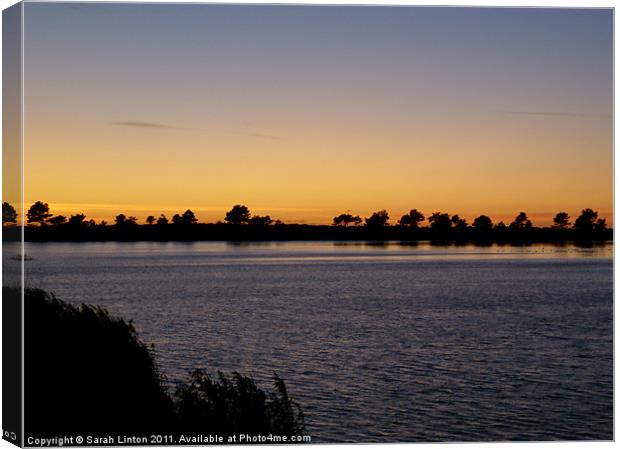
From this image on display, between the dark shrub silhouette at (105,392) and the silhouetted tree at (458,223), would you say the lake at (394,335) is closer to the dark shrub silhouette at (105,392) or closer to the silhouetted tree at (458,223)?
the dark shrub silhouette at (105,392)

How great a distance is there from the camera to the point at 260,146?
154 feet

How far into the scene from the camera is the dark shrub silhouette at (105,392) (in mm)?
16922

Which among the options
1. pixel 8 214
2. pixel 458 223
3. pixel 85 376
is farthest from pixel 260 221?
pixel 8 214

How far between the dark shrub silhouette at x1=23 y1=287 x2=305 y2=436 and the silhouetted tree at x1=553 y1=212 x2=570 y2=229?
1756cm

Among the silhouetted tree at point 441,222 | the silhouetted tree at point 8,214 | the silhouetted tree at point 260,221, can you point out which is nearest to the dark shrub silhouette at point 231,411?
the silhouetted tree at point 8,214

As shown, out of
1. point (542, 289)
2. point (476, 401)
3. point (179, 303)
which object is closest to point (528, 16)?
point (476, 401)

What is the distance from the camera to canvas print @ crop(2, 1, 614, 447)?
18078 mm

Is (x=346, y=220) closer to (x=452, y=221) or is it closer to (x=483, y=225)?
(x=483, y=225)

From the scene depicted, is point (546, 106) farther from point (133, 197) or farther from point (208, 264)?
point (208, 264)

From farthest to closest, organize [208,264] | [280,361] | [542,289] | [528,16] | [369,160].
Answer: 1. [208,264]
2. [542,289]
3. [369,160]
4. [280,361]
5. [528,16]

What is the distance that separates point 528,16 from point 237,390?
45.7 feet

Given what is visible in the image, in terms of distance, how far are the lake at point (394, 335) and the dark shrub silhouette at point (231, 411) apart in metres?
3.50

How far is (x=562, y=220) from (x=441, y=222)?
16.1 m

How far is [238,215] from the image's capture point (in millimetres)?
55438
